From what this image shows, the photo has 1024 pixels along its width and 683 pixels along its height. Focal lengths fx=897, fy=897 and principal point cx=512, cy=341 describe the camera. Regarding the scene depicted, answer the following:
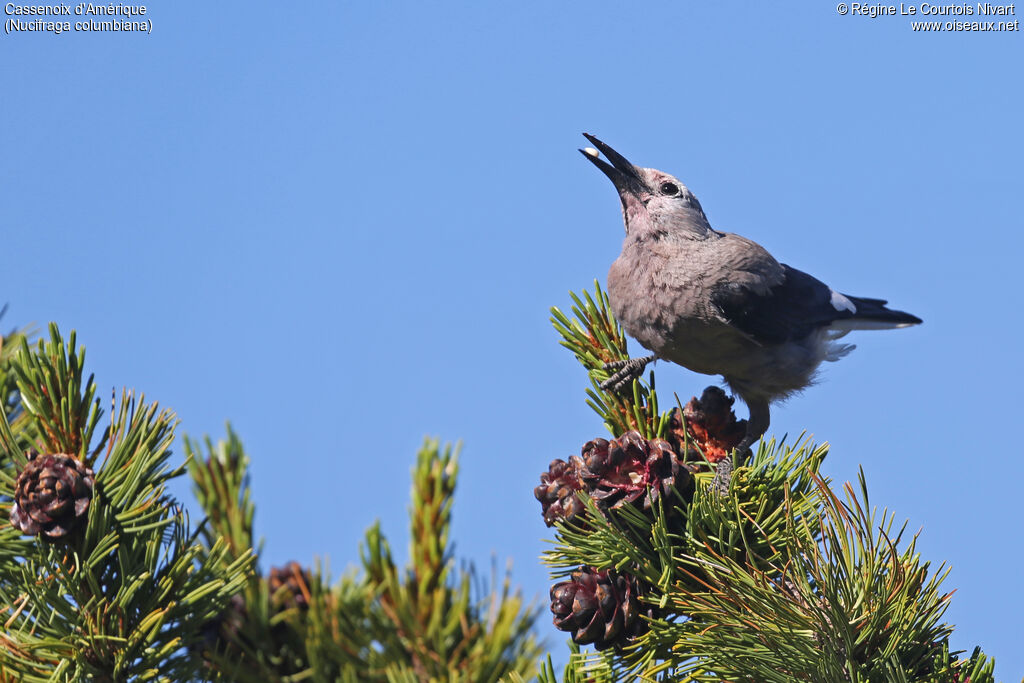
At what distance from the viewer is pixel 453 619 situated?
2.51 meters

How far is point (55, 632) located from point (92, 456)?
43 centimetres

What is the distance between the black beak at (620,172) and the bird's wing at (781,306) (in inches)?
34.7

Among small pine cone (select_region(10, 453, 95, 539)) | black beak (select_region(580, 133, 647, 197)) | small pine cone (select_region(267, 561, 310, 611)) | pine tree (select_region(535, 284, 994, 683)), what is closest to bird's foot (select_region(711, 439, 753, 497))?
pine tree (select_region(535, 284, 994, 683))

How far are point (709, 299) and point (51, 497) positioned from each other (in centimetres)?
283

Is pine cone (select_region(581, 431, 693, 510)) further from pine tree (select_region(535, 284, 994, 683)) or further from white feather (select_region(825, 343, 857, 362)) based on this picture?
white feather (select_region(825, 343, 857, 362))

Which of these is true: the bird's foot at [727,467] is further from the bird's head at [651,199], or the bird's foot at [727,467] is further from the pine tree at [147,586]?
the bird's head at [651,199]

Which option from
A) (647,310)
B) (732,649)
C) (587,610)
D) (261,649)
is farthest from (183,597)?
(647,310)

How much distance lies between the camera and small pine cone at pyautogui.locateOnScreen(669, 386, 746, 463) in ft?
10.4

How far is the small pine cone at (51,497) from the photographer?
2.10 meters

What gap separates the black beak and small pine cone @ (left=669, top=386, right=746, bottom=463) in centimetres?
189

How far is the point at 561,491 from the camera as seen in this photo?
2.64 meters

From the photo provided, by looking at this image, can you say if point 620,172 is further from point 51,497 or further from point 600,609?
point 51,497

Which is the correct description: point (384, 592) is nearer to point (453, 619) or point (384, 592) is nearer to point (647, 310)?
point (453, 619)

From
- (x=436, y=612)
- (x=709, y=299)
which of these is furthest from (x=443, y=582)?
(x=709, y=299)
